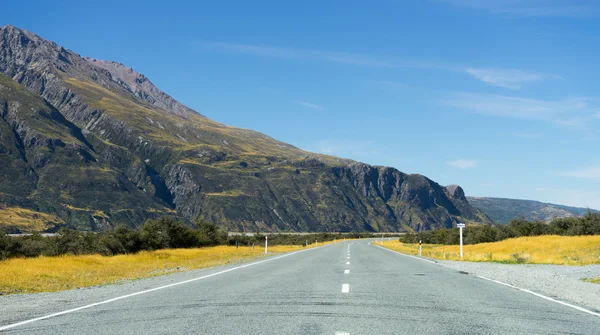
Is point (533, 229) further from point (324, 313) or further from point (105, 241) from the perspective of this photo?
point (324, 313)

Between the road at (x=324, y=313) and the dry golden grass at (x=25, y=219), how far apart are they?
493 ft

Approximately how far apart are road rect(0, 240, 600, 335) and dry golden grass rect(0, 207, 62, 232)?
5919 inches

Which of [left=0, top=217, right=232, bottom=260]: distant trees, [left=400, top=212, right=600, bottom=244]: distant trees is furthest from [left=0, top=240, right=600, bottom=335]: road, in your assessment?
[left=400, top=212, right=600, bottom=244]: distant trees

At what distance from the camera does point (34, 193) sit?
7411 inches

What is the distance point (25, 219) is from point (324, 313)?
166626mm

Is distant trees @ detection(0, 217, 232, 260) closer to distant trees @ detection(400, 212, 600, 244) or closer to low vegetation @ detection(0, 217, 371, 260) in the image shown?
low vegetation @ detection(0, 217, 371, 260)

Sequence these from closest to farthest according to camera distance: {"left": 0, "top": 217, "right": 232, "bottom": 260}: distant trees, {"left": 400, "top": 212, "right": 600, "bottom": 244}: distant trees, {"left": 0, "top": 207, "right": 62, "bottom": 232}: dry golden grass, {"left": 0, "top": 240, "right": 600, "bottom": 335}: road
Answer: {"left": 0, "top": 240, "right": 600, "bottom": 335}: road < {"left": 0, "top": 217, "right": 232, "bottom": 260}: distant trees < {"left": 400, "top": 212, "right": 600, "bottom": 244}: distant trees < {"left": 0, "top": 207, "right": 62, "bottom": 232}: dry golden grass

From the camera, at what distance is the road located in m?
8.15

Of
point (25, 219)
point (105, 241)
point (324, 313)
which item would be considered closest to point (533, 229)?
point (105, 241)

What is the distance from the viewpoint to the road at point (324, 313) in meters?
8.15

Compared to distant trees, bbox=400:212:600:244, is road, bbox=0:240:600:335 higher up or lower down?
lower down

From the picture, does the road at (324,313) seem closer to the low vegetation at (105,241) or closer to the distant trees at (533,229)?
the low vegetation at (105,241)

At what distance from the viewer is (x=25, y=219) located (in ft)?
514

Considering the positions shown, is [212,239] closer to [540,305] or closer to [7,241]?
[7,241]
